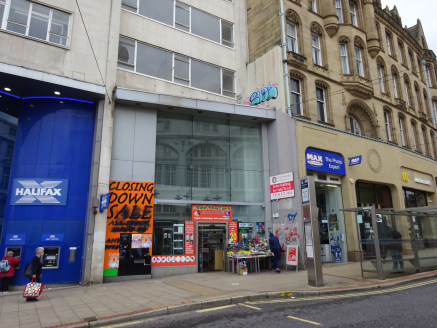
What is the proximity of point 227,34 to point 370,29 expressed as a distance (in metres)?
11.8

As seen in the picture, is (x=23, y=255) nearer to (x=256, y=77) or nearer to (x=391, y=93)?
(x=256, y=77)

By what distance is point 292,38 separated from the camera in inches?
746

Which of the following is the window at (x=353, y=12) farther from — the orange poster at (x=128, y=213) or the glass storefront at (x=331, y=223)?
the orange poster at (x=128, y=213)

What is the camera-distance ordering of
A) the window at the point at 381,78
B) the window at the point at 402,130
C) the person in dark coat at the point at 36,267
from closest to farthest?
the person in dark coat at the point at 36,267 → the window at the point at 381,78 → the window at the point at 402,130

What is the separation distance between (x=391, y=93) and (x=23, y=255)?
26380mm

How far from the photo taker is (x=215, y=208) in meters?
15.2

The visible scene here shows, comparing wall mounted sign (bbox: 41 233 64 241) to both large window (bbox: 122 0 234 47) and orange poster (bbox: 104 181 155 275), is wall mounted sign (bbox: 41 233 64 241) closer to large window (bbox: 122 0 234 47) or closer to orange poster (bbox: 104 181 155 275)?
orange poster (bbox: 104 181 155 275)

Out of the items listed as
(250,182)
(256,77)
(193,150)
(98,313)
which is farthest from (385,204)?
(98,313)

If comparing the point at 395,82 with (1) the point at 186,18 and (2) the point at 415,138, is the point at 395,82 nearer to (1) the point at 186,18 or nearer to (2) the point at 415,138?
(2) the point at 415,138

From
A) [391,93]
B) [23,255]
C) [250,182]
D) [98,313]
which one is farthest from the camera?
[391,93]

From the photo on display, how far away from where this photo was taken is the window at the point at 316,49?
65.6ft

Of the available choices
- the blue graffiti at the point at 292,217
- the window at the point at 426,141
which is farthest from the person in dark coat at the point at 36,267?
the window at the point at 426,141

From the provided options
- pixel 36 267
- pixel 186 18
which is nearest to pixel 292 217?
pixel 36 267

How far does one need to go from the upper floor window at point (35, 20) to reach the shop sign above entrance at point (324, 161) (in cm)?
1296
